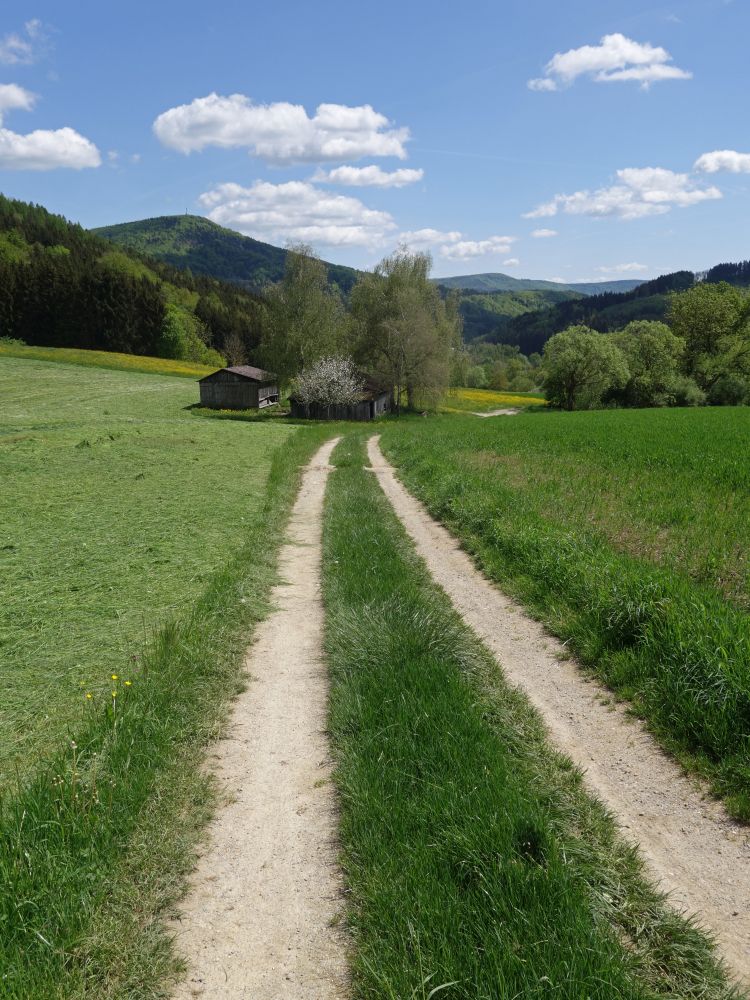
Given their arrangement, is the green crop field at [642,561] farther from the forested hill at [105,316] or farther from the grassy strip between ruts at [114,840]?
the forested hill at [105,316]

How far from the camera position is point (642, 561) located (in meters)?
8.95

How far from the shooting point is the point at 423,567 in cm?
1077

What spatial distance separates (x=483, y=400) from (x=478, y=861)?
3509 inches

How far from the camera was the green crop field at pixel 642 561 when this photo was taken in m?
5.50

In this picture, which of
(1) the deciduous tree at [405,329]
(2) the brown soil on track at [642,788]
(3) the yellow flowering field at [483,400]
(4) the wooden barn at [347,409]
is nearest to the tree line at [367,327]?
(1) the deciduous tree at [405,329]

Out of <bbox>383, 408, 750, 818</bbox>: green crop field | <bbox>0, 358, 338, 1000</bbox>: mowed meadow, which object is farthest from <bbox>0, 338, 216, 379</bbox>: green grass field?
<bbox>383, 408, 750, 818</bbox>: green crop field

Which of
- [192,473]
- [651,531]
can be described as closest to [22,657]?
[651,531]

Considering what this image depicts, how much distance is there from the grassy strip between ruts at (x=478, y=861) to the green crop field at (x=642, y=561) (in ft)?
4.41

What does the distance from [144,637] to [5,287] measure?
99967 mm

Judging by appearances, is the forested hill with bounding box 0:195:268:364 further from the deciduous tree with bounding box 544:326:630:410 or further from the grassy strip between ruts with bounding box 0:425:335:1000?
the grassy strip between ruts with bounding box 0:425:335:1000

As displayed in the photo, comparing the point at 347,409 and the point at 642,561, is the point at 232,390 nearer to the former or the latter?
the point at 347,409

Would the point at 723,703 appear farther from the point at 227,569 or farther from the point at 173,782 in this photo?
the point at 227,569

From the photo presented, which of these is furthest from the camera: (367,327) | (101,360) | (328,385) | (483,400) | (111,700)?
(483,400)

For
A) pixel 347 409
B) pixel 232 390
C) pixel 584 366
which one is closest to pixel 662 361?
pixel 584 366
